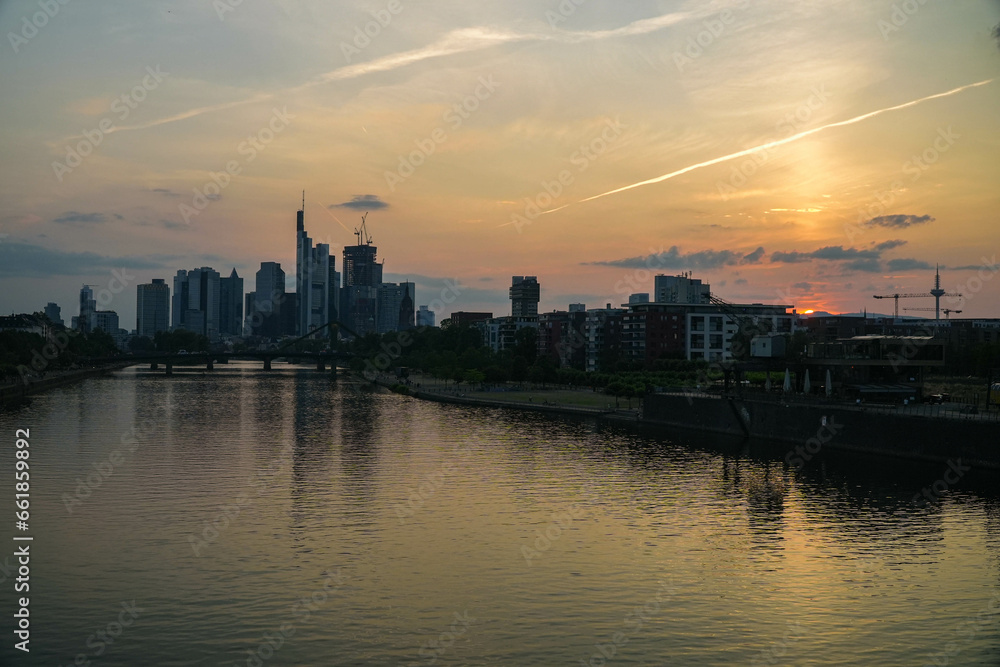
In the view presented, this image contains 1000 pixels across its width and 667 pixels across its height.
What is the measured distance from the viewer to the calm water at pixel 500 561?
22703 mm

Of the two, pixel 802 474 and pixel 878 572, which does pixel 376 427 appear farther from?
pixel 878 572

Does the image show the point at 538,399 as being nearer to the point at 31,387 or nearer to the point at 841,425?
the point at 841,425

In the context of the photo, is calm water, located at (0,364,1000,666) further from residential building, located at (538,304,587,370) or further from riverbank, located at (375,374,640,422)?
residential building, located at (538,304,587,370)

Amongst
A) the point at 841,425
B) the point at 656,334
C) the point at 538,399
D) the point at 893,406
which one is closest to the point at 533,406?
the point at 538,399

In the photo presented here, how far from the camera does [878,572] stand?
28.9m

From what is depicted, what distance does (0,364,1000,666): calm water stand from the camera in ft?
74.5

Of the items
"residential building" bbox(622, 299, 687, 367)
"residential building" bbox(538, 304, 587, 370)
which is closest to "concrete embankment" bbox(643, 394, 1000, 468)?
"residential building" bbox(622, 299, 687, 367)

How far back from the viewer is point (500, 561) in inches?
1184

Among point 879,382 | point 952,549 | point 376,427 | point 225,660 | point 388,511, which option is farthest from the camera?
point 376,427

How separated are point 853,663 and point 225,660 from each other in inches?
612

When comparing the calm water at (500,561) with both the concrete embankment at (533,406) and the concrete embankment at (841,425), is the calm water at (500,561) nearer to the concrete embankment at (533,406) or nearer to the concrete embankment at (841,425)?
the concrete embankment at (841,425)

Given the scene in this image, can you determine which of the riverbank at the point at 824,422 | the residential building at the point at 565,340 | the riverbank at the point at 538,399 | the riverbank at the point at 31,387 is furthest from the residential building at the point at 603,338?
the riverbank at the point at 31,387

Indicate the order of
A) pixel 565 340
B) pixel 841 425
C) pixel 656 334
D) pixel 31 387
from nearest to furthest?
pixel 841 425 < pixel 31 387 < pixel 656 334 < pixel 565 340

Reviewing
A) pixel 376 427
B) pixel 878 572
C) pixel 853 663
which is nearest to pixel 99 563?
pixel 853 663
